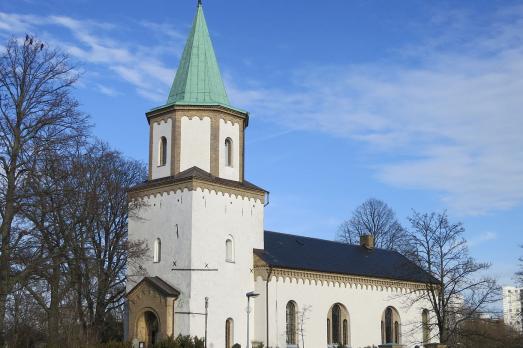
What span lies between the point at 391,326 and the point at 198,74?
2169 centimetres

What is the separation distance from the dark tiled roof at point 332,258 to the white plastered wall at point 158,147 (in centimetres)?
672

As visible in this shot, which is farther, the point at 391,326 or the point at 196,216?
the point at 391,326

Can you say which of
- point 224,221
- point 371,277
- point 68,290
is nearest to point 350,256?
point 371,277

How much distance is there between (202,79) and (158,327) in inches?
524

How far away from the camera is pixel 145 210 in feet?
120

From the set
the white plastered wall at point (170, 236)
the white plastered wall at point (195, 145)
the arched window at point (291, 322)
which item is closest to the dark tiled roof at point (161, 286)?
the white plastered wall at point (170, 236)

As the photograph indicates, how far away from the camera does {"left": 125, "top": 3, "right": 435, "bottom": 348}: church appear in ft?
111

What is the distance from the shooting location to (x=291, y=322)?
38031 millimetres

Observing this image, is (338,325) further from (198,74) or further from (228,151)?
(198,74)

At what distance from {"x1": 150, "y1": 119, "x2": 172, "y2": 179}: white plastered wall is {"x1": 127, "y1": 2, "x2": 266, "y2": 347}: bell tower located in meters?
0.05

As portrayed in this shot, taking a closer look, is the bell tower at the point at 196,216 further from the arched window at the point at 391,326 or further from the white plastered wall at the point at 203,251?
the arched window at the point at 391,326

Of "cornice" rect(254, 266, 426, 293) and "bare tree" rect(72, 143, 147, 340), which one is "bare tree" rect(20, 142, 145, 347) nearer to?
"bare tree" rect(72, 143, 147, 340)

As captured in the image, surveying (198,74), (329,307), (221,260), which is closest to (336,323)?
(329,307)

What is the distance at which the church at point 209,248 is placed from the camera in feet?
111
